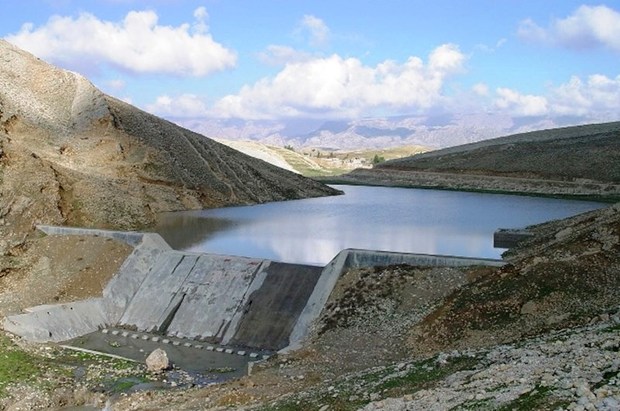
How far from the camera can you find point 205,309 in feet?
88.4

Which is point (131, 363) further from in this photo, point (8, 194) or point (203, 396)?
point (8, 194)

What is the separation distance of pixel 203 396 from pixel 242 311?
8.48 m

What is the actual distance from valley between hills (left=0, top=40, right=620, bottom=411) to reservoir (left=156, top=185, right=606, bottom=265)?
3.96m

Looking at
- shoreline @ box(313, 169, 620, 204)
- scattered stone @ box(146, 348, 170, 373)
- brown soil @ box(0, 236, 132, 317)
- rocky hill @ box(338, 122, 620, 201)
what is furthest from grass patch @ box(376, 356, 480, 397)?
rocky hill @ box(338, 122, 620, 201)

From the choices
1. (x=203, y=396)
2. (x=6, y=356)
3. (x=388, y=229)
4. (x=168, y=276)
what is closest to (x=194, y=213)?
(x=388, y=229)

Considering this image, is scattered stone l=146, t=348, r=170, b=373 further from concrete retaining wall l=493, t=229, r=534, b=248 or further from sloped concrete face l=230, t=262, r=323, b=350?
concrete retaining wall l=493, t=229, r=534, b=248

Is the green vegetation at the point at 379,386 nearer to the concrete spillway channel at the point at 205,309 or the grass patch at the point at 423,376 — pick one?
the grass patch at the point at 423,376

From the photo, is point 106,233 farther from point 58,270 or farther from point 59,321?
point 59,321

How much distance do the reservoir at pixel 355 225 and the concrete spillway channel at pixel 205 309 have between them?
388 cm

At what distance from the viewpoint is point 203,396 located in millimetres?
17828

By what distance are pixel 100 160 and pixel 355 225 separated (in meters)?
22.8

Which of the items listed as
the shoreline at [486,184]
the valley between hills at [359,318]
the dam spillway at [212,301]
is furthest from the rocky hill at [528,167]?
the dam spillway at [212,301]

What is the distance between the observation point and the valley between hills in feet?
40.5

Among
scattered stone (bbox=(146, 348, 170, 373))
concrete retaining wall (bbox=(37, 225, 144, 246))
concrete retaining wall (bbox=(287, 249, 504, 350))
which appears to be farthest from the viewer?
concrete retaining wall (bbox=(37, 225, 144, 246))
